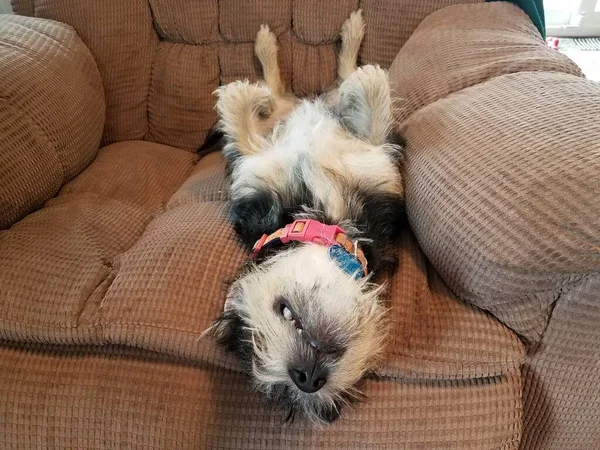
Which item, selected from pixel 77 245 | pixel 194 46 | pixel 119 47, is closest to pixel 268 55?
pixel 194 46

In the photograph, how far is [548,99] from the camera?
1274 mm

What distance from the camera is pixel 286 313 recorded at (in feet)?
3.43

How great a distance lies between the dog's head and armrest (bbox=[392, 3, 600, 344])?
0.78 feet

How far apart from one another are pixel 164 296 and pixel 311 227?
0.37 m

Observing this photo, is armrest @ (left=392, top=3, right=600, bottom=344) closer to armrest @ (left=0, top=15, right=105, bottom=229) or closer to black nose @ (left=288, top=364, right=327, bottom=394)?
black nose @ (left=288, top=364, right=327, bottom=394)

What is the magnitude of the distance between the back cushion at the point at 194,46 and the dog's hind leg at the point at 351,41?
3cm

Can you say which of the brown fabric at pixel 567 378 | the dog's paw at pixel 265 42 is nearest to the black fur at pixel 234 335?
the brown fabric at pixel 567 378

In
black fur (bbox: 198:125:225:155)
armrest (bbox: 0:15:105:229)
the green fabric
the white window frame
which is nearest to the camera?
armrest (bbox: 0:15:105:229)

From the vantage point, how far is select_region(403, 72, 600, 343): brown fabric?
0.99 meters

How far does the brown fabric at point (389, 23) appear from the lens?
1.91m

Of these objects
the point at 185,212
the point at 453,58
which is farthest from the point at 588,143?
the point at 185,212

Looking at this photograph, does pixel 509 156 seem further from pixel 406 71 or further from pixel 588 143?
pixel 406 71

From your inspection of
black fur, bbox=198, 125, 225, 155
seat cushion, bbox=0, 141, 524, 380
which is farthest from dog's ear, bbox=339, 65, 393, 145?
black fur, bbox=198, 125, 225, 155

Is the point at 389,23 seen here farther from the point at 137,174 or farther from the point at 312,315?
the point at 312,315
